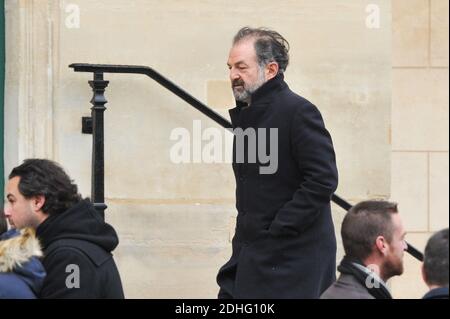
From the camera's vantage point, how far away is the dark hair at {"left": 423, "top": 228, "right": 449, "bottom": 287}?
461 cm

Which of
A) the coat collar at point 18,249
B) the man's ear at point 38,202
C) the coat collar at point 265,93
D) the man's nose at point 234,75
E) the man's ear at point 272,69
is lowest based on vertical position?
the coat collar at point 18,249

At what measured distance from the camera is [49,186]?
531 centimetres

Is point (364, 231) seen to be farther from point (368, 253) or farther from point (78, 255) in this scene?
point (78, 255)

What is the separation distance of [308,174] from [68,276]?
1386 millimetres

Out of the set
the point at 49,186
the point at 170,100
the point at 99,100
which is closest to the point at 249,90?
the point at 49,186

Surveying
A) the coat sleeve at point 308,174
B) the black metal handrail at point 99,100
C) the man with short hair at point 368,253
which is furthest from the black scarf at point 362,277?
the black metal handrail at point 99,100

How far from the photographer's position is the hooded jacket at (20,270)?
16.5ft

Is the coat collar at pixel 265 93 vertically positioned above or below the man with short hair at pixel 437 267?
above

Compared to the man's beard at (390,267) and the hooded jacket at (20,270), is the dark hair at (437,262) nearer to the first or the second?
the man's beard at (390,267)

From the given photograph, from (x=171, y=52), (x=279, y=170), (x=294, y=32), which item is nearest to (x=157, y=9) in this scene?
(x=171, y=52)

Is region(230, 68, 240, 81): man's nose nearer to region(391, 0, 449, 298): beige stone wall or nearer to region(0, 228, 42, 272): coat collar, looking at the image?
region(0, 228, 42, 272): coat collar

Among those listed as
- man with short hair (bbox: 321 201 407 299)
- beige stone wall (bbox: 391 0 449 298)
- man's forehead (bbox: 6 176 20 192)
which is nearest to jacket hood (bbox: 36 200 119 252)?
man's forehead (bbox: 6 176 20 192)

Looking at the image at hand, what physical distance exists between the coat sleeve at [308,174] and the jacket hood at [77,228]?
0.98 metres
